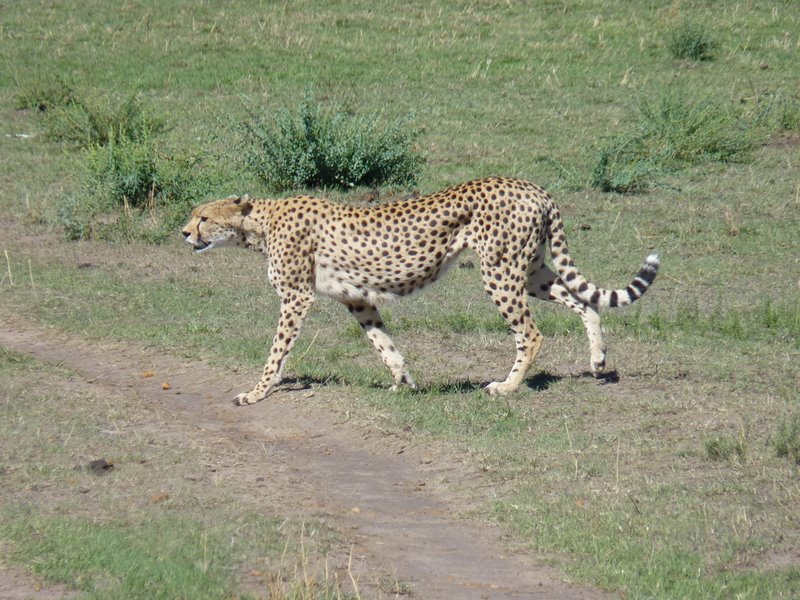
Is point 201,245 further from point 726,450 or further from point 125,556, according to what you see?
point 726,450

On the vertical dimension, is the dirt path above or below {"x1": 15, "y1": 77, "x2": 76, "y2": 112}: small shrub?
above

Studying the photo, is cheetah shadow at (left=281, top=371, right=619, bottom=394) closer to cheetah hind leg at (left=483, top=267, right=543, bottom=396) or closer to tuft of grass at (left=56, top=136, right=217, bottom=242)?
cheetah hind leg at (left=483, top=267, right=543, bottom=396)

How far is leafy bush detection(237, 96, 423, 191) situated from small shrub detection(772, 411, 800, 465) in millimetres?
8034

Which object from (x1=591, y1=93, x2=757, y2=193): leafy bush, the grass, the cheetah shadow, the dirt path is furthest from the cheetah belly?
(x1=591, y1=93, x2=757, y2=193): leafy bush

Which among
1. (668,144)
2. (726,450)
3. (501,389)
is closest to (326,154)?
(668,144)

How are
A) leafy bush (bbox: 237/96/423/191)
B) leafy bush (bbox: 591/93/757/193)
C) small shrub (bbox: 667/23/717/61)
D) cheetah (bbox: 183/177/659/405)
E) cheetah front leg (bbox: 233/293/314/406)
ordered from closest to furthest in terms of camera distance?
cheetah (bbox: 183/177/659/405) < cheetah front leg (bbox: 233/293/314/406) < leafy bush (bbox: 237/96/423/191) < leafy bush (bbox: 591/93/757/193) < small shrub (bbox: 667/23/717/61)

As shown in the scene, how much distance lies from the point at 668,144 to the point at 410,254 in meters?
7.82

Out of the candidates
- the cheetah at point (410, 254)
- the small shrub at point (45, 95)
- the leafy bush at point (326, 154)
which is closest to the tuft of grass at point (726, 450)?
the cheetah at point (410, 254)

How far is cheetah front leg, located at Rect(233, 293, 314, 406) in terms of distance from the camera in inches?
337

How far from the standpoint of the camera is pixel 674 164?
600 inches

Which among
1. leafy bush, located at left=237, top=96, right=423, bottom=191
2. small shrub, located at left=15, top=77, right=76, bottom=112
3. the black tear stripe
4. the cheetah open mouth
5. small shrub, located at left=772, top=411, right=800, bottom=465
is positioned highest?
the black tear stripe

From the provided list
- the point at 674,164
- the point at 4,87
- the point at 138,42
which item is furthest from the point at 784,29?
the point at 4,87

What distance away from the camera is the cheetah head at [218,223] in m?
8.88

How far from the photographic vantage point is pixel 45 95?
1809 centimetres
